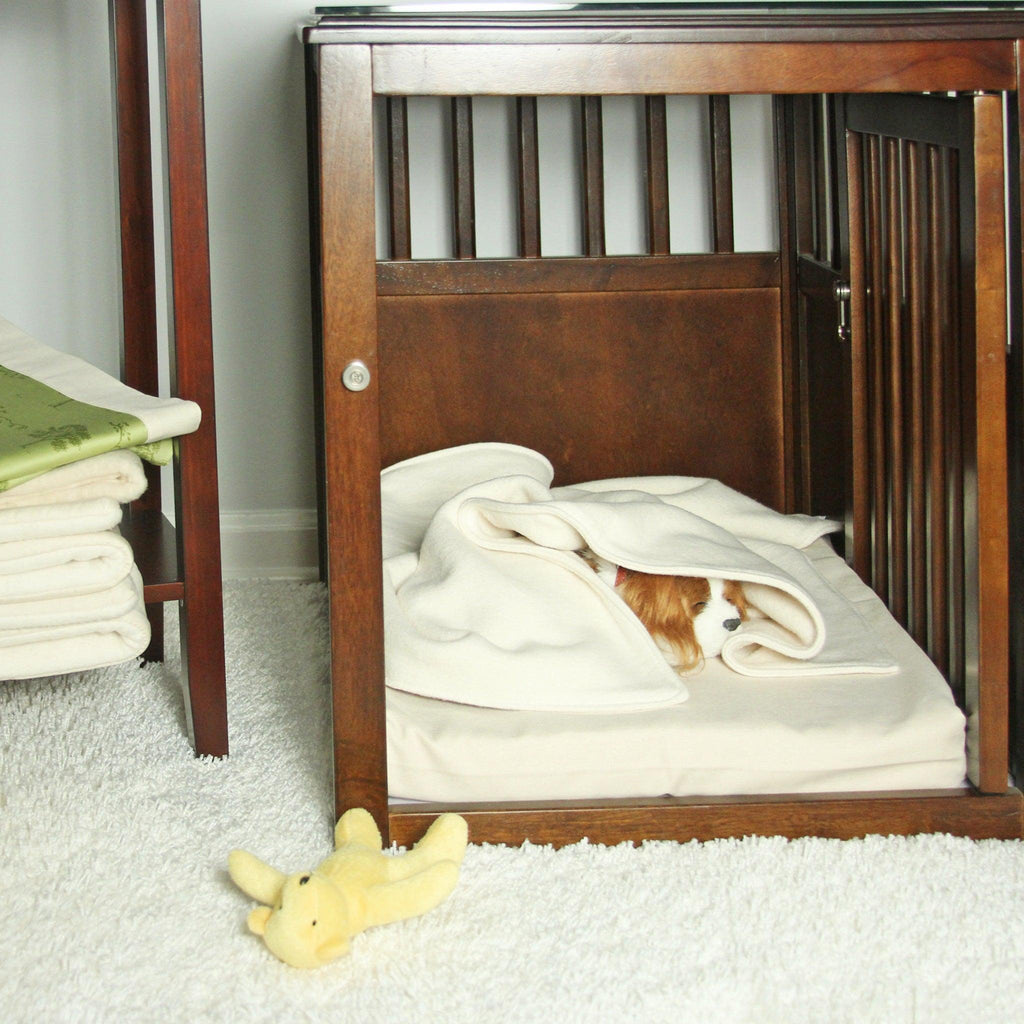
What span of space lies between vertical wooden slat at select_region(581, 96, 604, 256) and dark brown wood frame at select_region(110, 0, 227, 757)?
0.51 m

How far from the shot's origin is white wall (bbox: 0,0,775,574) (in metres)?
1.68

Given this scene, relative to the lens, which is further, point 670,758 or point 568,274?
point 568,274

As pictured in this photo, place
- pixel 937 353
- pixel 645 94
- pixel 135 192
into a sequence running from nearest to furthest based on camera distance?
pixel 645 94
pixel 937 353
pixel 135 192

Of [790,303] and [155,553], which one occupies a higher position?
[790,303]

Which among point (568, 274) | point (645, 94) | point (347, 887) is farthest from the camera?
point (568, 274)

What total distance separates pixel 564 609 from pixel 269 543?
29.6 inches

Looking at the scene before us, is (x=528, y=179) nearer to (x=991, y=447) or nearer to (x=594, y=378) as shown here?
(x=594, y=378)

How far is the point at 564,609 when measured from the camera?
116cm

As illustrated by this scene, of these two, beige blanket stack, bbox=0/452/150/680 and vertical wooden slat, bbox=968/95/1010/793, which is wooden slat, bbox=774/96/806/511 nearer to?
vertical wooden slat, bbox=968/95/1010/793

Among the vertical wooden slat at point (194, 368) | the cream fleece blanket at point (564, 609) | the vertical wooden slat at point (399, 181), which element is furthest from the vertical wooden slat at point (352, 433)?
the vertical wooden slat at point (399, 181)

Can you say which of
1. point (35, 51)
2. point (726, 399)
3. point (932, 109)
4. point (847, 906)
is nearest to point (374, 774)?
point (847, 906)

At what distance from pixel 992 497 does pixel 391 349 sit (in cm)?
77

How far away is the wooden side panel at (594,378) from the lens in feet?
5.16

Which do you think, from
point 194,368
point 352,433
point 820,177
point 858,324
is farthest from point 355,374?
point 820,177
